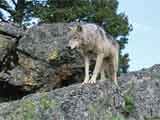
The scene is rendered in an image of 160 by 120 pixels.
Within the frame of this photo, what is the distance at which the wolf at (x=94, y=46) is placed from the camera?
50.1 feet

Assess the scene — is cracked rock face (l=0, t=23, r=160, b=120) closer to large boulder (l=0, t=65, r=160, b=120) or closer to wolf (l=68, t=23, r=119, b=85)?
large boulder (l=0, t=65, r=160, b=120)

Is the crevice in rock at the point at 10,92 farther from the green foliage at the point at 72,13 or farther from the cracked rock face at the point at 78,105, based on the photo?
the green foliage at the point at 72,13

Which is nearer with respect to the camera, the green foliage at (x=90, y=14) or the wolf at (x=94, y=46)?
the wolf at (x=94, y=46)

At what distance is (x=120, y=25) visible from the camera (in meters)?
35.7

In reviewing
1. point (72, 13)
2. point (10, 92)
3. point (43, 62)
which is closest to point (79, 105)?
point (43, 62)

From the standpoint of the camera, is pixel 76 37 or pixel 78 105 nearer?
pixel 78 105

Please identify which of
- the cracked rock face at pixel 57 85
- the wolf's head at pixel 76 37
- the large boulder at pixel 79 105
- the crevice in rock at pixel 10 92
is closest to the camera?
the large boulder at pixel 79 105

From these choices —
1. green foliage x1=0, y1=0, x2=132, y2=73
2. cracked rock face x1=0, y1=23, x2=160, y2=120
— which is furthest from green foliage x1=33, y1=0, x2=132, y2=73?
cracked rock face x1=0, y1=23, x2=160, y2=120

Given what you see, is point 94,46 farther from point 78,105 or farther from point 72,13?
point 72,13

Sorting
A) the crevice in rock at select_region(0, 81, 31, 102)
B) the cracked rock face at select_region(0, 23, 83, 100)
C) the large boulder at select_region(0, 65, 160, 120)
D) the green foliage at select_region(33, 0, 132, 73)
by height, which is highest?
the green foliage at select_region(33, 0, 132, 73)

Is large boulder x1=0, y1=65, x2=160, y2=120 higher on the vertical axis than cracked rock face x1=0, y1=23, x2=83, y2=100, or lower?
lower

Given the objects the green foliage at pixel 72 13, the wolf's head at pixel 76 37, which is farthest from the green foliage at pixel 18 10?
the wolf's head at pixel 76 37

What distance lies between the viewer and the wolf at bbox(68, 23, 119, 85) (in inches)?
601

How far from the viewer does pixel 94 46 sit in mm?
15648
